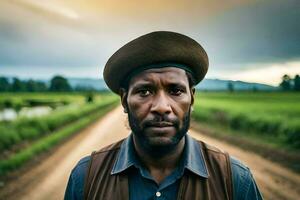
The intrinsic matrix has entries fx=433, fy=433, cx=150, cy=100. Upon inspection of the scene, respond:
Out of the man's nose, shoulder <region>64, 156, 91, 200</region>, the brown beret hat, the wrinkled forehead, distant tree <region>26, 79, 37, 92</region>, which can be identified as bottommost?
distant tree <region>26, 79, 37, 92</region>

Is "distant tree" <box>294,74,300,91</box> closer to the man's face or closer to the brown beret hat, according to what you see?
the brown beret hat

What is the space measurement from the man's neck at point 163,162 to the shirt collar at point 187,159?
3 cm

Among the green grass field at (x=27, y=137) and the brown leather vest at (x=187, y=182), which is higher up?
the brown leather vest at (x=187, y=182)

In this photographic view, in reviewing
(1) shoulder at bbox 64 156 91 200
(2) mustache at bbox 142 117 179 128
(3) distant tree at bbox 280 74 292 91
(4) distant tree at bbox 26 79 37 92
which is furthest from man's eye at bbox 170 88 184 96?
(4) distant tree at bbox 26 79 37 92

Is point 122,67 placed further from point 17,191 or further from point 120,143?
point 17,191

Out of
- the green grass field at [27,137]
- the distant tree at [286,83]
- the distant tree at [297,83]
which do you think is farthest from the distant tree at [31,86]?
the distant tree at [286,83]

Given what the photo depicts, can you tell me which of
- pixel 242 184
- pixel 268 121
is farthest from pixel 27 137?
pixel 242 184

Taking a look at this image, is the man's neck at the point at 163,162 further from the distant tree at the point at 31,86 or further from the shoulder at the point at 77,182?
the distant tree at the point at 31,86

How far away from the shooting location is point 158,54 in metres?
1.72

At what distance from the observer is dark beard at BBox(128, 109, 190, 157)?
1.69m

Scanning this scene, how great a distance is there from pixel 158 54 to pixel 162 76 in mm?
92

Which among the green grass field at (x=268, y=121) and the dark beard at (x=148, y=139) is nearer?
the dark beard at (x=148, y=139)

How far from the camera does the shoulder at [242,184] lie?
65.4 inches

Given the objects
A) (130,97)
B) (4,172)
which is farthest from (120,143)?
(4,172)
